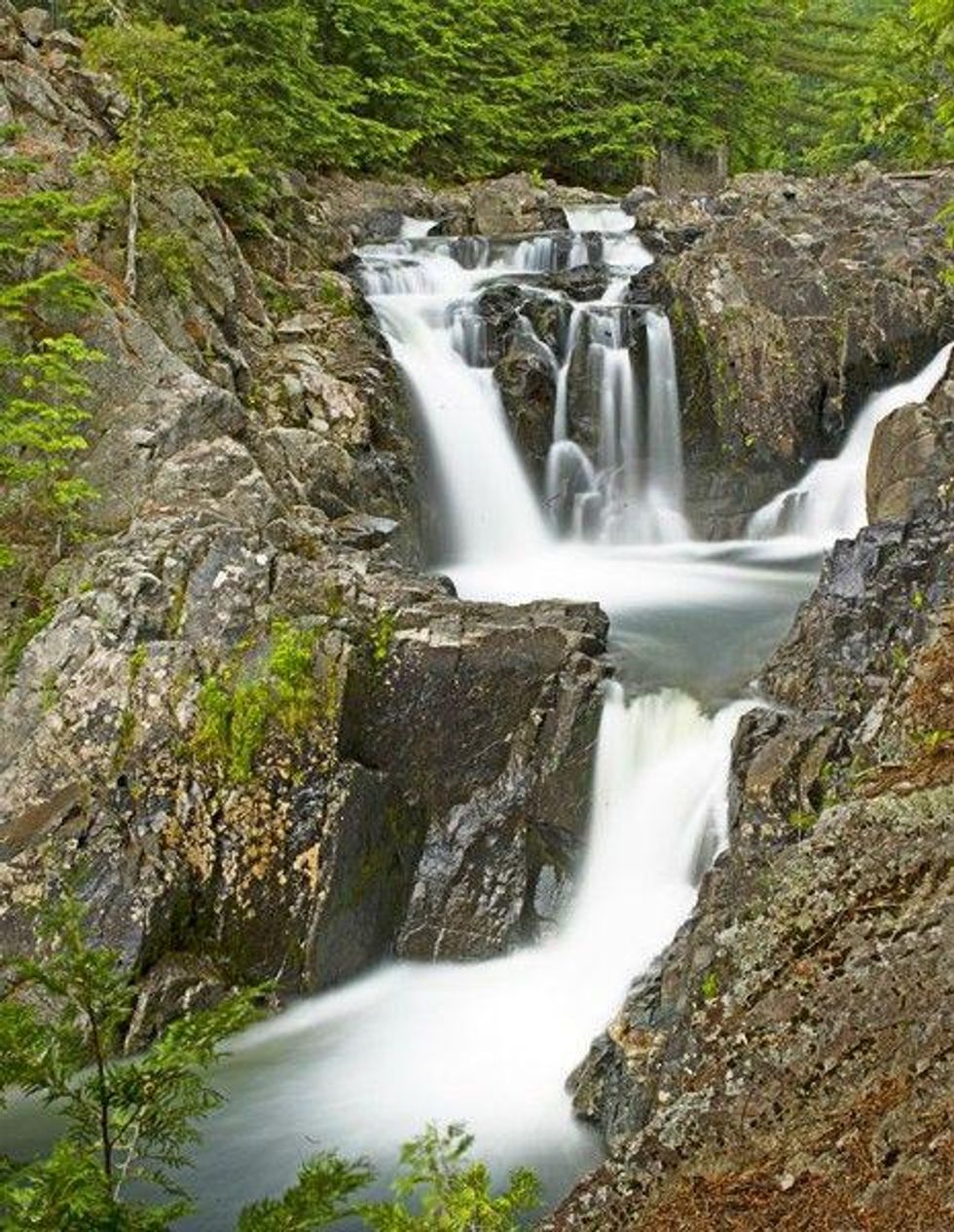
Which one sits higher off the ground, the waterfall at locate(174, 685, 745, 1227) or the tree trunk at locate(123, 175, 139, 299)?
the tree trunk at locate(123, 175, 139, 299)

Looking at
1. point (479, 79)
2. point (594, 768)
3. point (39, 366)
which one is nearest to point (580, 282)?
point (39, 366)

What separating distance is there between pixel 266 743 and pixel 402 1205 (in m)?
5.97

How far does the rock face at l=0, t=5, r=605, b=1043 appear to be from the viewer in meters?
9.18

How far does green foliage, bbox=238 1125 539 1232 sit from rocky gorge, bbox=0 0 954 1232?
0.33m

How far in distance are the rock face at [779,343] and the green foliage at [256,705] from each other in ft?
Result: 31.0

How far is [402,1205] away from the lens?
383 centimetres

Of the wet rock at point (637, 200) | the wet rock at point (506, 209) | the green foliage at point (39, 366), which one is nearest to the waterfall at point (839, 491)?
the wet rock at point (506, 209)

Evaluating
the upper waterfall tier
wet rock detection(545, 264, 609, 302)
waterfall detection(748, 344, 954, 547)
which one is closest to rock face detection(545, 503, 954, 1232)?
waterfall detection(748, 344, 954, 547)

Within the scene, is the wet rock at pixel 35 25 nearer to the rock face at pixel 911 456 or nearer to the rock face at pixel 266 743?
the rock face at pixel 266 743

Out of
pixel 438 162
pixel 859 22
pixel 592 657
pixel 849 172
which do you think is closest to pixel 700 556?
pixel 592 657

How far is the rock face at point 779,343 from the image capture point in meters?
17.5

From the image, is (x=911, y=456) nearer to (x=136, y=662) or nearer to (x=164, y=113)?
(x=136, y=662)

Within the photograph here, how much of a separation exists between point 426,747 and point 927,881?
21.0 feet

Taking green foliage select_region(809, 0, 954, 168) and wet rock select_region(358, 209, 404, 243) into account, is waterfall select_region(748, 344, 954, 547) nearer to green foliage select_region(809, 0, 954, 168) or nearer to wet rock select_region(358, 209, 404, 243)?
green foliage select_region(809, 0, 954, 168)
